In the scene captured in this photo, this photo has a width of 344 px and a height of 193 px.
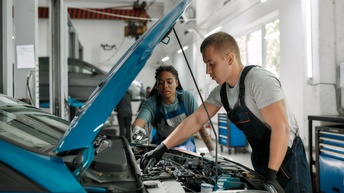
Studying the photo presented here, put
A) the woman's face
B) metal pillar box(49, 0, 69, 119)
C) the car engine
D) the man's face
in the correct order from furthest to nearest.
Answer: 1. metal pillar box(49, 0, 69, 119)
2. the woman's face
3. the man's face
4. the car engine

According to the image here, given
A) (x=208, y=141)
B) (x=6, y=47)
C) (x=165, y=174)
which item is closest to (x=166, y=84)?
(x=208, y=141)

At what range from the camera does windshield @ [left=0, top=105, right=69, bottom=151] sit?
47.4 inches

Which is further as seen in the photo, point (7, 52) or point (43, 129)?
point (7, 52)

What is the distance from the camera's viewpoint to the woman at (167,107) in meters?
2.46

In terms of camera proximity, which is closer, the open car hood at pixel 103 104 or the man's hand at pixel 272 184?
the open car hood at pixel 103 104

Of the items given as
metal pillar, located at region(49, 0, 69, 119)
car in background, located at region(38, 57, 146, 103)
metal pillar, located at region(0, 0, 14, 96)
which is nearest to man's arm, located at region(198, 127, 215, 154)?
metal pillar, located at region(0, 0, 14, 96)

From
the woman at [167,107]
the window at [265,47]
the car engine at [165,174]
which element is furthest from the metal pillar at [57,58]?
the window at [265,47]

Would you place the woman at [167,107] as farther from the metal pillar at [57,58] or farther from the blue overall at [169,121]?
the metal pillar at [57,58]

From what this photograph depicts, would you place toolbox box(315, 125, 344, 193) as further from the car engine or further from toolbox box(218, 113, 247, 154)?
toolbox box(218, 113, 247, 154)

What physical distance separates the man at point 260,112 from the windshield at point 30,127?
547 millimetres

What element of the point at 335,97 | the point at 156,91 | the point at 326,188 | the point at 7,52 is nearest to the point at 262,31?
the point at 335,97

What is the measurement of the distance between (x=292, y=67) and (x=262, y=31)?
1562 mm

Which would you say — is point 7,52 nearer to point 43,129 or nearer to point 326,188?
point 43,129

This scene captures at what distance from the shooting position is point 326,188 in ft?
10.3
